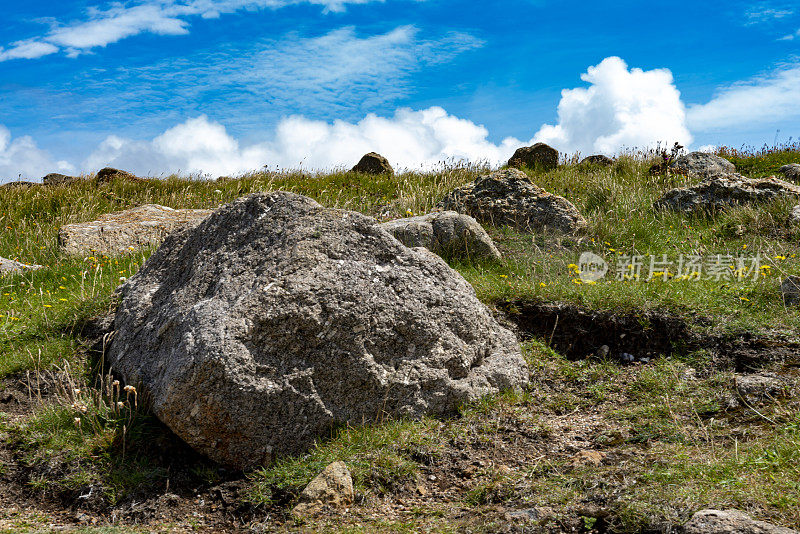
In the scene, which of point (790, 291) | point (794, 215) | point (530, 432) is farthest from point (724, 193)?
point (530, 432)

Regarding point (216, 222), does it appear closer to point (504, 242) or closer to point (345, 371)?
point (345, 371)

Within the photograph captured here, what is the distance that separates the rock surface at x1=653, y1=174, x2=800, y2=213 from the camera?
1073 centimetres

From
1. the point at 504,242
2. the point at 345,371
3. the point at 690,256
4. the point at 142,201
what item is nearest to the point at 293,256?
the point at 345,371

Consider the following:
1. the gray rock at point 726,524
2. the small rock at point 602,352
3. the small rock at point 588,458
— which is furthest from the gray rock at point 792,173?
the gray rock at point 726,524

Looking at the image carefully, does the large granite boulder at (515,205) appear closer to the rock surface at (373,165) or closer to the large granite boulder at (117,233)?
the large granite boulder at (117,233)

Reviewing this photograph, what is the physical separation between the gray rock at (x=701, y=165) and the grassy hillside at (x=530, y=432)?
681cm

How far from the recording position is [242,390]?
3975 millimetres

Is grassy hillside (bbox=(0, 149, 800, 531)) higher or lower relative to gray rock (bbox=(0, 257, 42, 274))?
lower

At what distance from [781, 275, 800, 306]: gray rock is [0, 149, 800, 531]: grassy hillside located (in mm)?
78

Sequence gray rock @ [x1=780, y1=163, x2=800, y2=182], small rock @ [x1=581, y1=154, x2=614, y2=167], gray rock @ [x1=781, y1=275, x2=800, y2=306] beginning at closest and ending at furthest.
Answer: gray rock @ [x1=781, y1=275, x2=800, y2=306]
gray rock @ [x1=780, y1=163, x2=800, y2=182]
small rock @ [x1=581, y1=154, x2=614, y2=167]

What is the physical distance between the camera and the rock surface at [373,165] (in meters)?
16.2

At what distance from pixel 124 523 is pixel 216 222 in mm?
2537

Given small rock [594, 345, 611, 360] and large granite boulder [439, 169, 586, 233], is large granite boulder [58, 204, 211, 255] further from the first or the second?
small rock [594, 345, 611, 360]

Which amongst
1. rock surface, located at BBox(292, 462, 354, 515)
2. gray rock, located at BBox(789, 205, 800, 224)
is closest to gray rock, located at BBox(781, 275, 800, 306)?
gray rock, located at BBox(789, 205, 800, 224)
